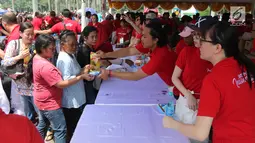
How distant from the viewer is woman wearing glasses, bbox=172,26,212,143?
1.95 metres

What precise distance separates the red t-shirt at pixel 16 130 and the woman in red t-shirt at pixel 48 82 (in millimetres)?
1440

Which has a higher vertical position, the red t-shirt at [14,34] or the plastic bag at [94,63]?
the red t-shirt at [14,34]

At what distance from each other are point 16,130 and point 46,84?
1.63 metres

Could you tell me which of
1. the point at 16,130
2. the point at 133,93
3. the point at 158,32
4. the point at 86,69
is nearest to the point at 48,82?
the point at 86,69

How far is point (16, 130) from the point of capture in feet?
2.96

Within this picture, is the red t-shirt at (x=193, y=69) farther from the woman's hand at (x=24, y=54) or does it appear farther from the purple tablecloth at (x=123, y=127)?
the woman's hand at (x=24, y=54)

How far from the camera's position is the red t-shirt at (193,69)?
2.07 meters

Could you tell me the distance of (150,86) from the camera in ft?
9.81

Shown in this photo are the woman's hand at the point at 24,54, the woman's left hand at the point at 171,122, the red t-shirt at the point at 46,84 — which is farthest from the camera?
the woman's hand at the point at 24,54

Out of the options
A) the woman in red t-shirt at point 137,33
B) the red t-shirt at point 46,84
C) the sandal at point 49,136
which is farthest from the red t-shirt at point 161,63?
the woman in red t-shirt at point 137,33

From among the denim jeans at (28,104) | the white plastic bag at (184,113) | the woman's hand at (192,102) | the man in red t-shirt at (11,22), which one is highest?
the man in red t-shirt at (11,22)

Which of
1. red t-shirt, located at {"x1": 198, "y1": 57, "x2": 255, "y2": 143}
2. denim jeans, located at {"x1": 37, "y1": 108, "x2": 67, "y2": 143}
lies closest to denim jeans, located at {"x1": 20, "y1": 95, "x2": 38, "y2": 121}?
denim jeans, located at {"x1": 37, "y1": 108, "x2": 67, "y2": 143}

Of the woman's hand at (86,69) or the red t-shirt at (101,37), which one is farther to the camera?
the red t-shirt at (101,37)

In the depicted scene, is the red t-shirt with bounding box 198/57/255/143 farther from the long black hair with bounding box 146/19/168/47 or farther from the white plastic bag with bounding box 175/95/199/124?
the long black hair with bounding box 146/19/168/47
